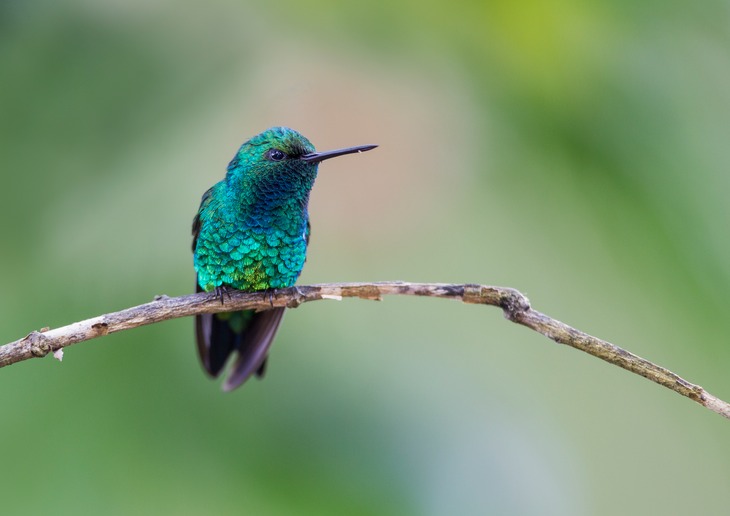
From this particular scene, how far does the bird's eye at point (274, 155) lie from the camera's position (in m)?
2.26

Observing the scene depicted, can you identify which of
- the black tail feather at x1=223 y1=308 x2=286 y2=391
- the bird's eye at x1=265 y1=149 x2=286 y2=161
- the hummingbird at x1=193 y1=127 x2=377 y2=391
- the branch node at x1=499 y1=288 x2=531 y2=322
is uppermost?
the bird's eye at x1=265 y1=149 x2=286 y2=161

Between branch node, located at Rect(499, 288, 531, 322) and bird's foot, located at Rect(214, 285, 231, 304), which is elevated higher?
bird's foot, located at Rect(214, 285, 231, 304)

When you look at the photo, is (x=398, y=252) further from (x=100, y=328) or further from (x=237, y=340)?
(x=100, y=328)

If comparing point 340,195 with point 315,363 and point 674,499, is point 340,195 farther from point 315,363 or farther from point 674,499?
point 674,499

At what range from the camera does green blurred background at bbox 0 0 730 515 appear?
2480mm

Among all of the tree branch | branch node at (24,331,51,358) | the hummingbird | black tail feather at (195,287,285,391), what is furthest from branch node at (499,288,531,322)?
black tail feather at (195,287,285,391)

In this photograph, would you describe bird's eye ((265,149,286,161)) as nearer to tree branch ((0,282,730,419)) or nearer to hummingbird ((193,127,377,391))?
hummingbird ((193,127,377,391))

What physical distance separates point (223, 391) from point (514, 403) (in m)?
1.02

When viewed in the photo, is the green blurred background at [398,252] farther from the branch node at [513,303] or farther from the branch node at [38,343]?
the branch node at [38,343]

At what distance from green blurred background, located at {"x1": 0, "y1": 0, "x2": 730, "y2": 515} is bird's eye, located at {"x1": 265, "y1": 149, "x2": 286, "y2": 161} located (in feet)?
2.09

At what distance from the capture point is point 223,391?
2689 mm

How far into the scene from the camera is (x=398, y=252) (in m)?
2.80

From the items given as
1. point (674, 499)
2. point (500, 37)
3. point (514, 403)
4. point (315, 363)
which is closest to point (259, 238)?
point (315, 363)

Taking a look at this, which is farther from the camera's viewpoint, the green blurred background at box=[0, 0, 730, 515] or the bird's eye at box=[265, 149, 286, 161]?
the green blurred background at box=[0, 0, 730, 515]
